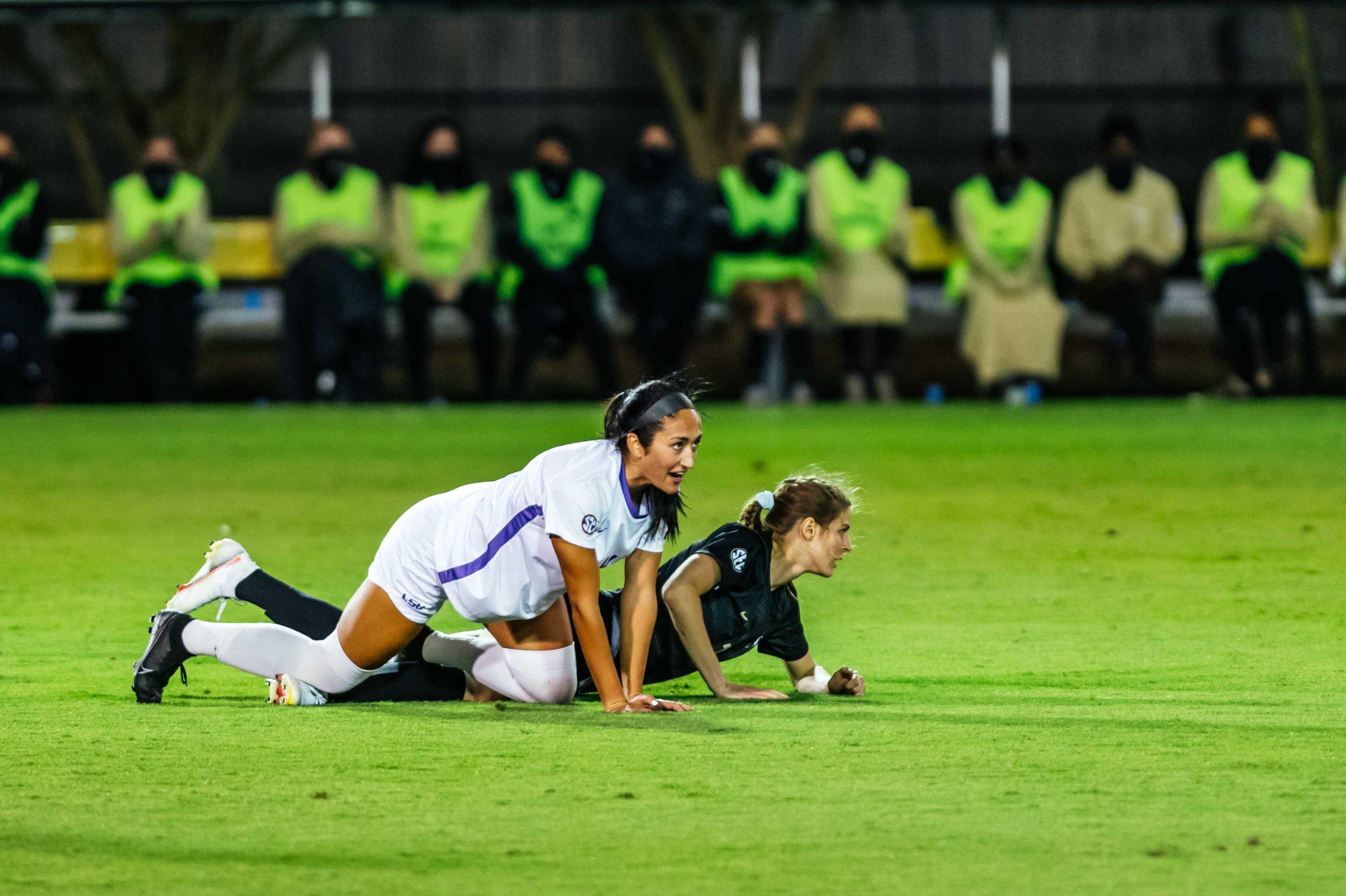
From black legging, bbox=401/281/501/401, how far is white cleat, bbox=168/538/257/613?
37.0 ft

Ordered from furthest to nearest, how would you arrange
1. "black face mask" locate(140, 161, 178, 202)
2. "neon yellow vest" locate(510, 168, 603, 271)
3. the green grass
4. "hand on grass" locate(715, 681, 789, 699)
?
"black face mask" locate(140, 161, 178, 202) → "neon yellow vest" locate(510, 168, 603, 271) → "hand on grass" locate(715, 681, 789, 699) → the green grass

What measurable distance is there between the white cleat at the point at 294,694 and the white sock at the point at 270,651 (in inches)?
0.6

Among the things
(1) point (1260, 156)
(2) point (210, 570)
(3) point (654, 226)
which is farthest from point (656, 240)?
(2) point (210, 570)

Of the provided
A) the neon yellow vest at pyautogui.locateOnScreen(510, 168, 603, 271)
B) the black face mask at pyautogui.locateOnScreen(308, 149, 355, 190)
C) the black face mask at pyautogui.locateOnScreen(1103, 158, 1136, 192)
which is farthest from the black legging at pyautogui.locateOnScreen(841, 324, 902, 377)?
the black face mask at pyautogui.locateOnScreen(308, 149, 355, 190)

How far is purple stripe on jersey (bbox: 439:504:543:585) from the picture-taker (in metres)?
5.68

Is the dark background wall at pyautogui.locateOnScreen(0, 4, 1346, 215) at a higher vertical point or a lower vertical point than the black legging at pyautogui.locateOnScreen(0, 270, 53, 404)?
higher

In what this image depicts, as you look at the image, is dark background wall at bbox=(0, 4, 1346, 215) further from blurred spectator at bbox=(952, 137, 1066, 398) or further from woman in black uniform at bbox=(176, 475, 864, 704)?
woman in black uniform at bbox=(176, 475, 864, 704)

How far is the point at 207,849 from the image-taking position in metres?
4.23

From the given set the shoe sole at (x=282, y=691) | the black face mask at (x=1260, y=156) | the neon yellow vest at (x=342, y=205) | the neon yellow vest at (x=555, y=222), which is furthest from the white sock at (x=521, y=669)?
the black face mask at (x=1260, y=156)

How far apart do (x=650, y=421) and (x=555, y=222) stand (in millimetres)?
12002

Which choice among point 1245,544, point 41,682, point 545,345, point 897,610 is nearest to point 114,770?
point 41,682

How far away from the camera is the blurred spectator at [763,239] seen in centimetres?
1739

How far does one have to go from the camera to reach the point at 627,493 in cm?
560

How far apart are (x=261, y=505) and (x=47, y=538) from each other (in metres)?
1.36
